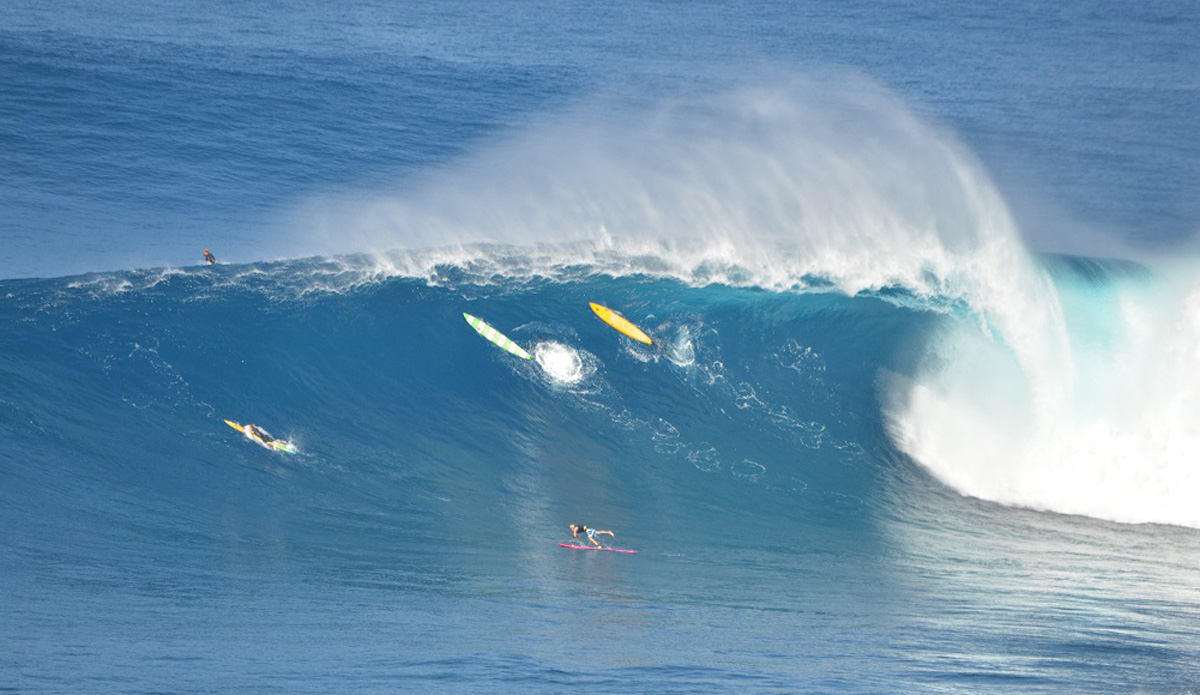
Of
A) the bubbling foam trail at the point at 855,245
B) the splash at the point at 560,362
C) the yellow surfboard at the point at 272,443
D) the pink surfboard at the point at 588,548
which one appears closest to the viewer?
the pink surfboard at the point at 588,548

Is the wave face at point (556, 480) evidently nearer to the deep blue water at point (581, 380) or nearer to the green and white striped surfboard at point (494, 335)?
the deep blue water at point (581, 380)

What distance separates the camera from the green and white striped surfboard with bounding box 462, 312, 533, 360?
2553 centimetres

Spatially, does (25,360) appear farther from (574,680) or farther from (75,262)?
(574,680)

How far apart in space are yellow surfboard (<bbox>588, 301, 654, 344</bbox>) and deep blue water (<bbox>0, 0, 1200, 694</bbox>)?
0.22 meters

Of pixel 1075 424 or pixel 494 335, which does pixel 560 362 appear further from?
pixel 1075 424

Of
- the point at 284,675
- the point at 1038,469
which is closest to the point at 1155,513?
the point at 1038,469

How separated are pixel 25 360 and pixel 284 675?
11.0 m

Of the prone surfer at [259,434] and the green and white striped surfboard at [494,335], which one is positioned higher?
the green and white striped surfboard at [494,335]

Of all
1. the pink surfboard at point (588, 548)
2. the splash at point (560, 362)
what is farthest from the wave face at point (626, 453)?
the pink surfboard at point (588, 548)

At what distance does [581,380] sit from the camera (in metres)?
25.0

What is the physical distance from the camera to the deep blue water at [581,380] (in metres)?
17.5

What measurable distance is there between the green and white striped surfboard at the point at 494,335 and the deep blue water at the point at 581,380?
0.26 meters

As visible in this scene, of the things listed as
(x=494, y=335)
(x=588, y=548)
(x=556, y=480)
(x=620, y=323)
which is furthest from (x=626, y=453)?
(x=494, y=335)

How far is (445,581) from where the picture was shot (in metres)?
19.0
